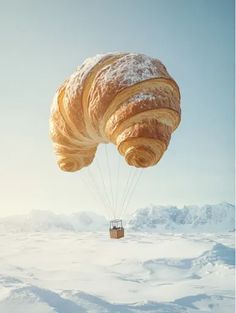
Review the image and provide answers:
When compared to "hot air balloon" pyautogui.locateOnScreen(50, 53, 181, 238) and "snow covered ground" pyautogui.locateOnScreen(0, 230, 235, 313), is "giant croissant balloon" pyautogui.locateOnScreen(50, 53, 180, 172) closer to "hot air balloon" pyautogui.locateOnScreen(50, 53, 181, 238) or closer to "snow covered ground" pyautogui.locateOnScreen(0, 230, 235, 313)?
"hot air balloon" pyautogui.locateOnScreen(50, 53, 181, 238)

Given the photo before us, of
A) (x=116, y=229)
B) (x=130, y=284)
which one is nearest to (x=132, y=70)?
(x=116, y=229)

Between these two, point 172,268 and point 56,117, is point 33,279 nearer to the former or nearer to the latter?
point 172,268

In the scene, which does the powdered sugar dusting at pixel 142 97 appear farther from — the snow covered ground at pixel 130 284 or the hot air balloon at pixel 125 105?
the snow covered ground at pixel 130 284

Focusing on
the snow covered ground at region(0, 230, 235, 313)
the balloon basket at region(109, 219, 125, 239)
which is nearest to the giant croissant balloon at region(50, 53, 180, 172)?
the balloon basket at region(109, 219, 125, 239)

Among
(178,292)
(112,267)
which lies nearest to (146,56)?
(178,292)

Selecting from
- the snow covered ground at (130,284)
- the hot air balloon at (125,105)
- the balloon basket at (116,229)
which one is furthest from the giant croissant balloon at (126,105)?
the snow covered ground at (130,284)
